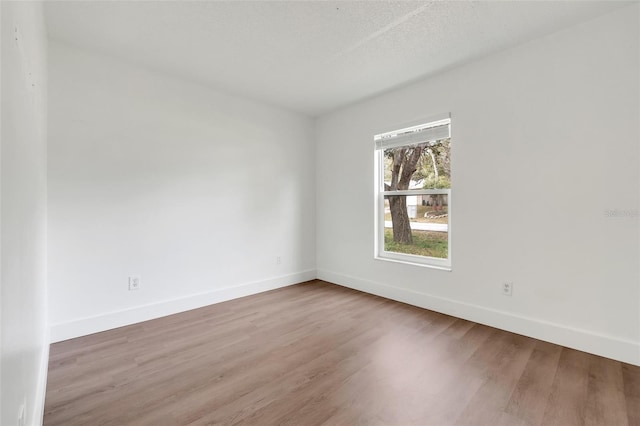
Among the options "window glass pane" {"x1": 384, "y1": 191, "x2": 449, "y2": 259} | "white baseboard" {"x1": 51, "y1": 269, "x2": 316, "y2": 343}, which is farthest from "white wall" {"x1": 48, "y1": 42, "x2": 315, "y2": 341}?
"window glass pane" {"x1": 384, "y1": 191, "x2": 449, "y2": 259}

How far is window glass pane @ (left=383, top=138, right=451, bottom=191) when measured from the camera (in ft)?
10.1

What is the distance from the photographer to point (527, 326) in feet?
7.93

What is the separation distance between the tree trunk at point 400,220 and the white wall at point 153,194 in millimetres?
1500

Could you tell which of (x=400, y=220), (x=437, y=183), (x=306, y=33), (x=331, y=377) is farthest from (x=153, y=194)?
(x=437, y=183)

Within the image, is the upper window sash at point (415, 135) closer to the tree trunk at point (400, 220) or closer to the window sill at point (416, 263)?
the tree trunk at point (400, 220)

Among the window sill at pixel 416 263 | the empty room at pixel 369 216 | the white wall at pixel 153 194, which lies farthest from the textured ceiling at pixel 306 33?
the window sill at pixel 416 263

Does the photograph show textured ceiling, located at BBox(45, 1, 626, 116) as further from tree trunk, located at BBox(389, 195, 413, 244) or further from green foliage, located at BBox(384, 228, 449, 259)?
green foliage, located at BBox(384, 228, 449, 259)

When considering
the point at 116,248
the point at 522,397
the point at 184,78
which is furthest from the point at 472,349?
the point at 184,78

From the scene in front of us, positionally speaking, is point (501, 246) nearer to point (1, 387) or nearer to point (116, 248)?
point (1, 387)

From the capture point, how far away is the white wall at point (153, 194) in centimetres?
242

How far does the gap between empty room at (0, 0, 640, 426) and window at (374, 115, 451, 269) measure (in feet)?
0.08

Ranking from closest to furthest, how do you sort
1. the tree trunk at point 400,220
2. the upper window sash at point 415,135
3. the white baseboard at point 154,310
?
the white baseboard at point 154,310
the upper window sash at point 415,135
the tree trunk at point 400,220

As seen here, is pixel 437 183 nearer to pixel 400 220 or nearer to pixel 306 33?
pixel 400 220

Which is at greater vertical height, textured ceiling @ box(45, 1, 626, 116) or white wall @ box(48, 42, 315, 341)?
textured ceiling @ box(45, 1, 626, 116)
